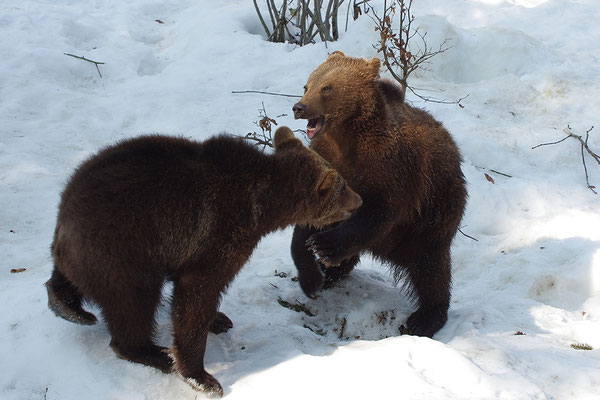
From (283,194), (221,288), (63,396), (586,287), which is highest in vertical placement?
(283,194)

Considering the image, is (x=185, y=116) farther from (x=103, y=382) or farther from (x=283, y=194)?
(x=103, y=382)

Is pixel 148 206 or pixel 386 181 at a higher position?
pixel 148 206

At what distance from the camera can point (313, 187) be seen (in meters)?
4.21

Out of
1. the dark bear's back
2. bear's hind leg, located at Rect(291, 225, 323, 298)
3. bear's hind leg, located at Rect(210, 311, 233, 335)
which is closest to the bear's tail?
the dark bear's back

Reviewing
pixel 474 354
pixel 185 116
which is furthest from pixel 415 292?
pixel 185 116

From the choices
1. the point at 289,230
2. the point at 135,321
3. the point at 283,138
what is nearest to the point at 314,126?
the point at 283,138

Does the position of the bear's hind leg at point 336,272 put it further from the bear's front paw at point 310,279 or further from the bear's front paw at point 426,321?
the bear's front paw at point 426,321

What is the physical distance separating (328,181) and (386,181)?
2.25 feet

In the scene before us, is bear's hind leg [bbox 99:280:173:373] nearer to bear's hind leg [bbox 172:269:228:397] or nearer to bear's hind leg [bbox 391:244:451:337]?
bear's hind leg [bbox 172:269:228:397]

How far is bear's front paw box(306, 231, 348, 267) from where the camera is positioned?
4594mm

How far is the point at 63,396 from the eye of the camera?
349cm

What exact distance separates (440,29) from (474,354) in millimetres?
7488

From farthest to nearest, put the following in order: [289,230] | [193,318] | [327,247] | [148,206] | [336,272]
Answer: [289,230] < [336,272] < [327,247] < [193,318] < [148,206]

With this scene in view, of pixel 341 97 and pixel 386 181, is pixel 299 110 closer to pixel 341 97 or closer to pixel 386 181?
pixel 341 97
